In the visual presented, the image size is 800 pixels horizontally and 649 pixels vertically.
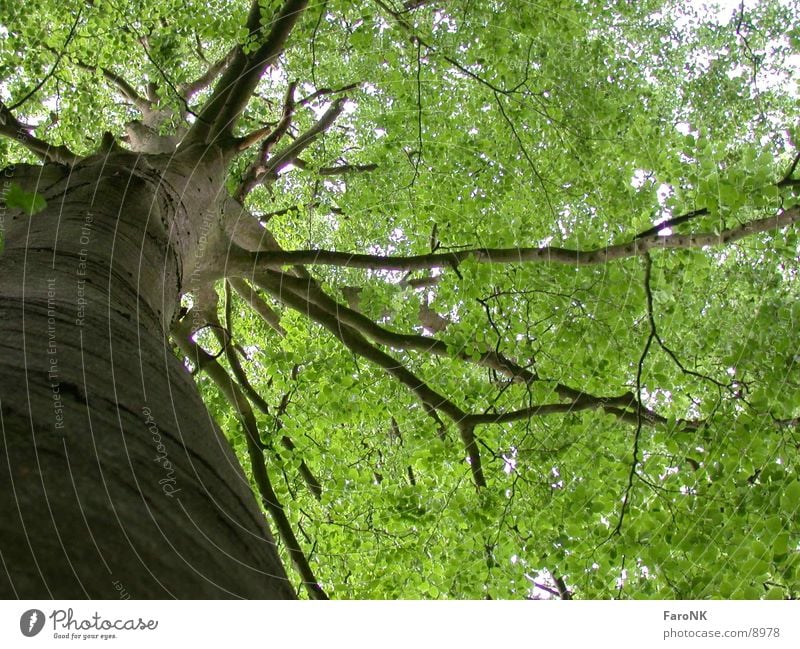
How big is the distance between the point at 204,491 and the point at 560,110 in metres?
4.49

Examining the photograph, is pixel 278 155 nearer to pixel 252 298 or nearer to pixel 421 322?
pixel 252 298

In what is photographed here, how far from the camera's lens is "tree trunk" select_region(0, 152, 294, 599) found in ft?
3.50

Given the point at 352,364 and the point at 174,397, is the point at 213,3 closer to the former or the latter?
the point at 352,364

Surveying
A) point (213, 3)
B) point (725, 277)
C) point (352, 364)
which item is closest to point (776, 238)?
point (725, 277)
